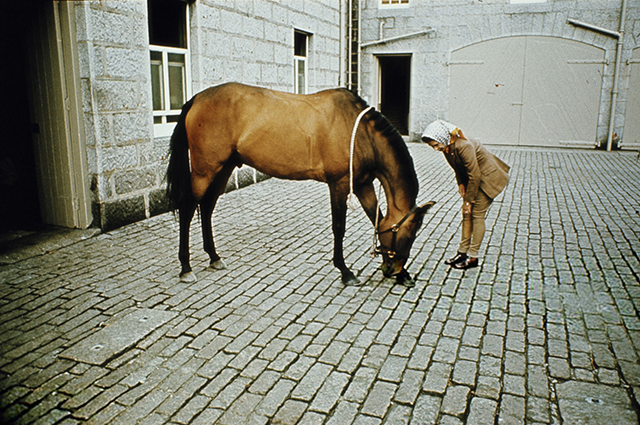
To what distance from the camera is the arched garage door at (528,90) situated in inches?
563

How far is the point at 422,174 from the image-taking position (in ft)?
35.1

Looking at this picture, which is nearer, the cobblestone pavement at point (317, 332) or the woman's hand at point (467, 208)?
the cobblestone pavement at point (317, 332)

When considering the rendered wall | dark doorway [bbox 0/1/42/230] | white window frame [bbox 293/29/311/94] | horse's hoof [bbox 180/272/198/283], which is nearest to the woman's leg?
horse's hoof [bbox 180/272/198/283]

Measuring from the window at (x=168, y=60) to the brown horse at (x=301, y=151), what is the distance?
2799mm

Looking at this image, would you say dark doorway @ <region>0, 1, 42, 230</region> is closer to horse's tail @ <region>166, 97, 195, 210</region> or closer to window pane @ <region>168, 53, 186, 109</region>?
window pane @ <region>168, 53, 186, 109</region>

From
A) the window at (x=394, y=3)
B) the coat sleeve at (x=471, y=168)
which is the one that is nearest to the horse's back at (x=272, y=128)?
the coat sleeve at (x=471, y=168)

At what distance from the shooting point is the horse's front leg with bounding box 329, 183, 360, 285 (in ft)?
15.1

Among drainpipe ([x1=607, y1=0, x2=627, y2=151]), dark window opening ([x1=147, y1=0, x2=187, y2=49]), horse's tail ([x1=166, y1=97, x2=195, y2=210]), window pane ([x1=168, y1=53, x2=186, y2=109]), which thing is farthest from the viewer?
drainpipe ([x1=607, y1=0, x2=627, y2=151])

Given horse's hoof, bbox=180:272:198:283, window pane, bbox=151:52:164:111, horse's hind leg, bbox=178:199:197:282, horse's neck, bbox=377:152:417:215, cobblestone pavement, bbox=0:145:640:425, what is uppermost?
window pane, bbox=151:52:164:111

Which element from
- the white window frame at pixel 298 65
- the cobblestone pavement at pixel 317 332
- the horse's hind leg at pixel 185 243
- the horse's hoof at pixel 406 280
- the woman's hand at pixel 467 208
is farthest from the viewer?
the white window frame at pixel 298 65

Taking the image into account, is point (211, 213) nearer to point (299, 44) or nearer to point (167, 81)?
point (167, 81)

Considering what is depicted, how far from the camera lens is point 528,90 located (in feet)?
48.4

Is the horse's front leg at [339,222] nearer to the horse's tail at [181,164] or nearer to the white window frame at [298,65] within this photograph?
the horse's tail at [181,164]

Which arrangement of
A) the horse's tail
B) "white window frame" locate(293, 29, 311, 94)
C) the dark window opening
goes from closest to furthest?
the horse's tail, the dark window opening, "white window frame" locate(293, 29, 311, 94)
